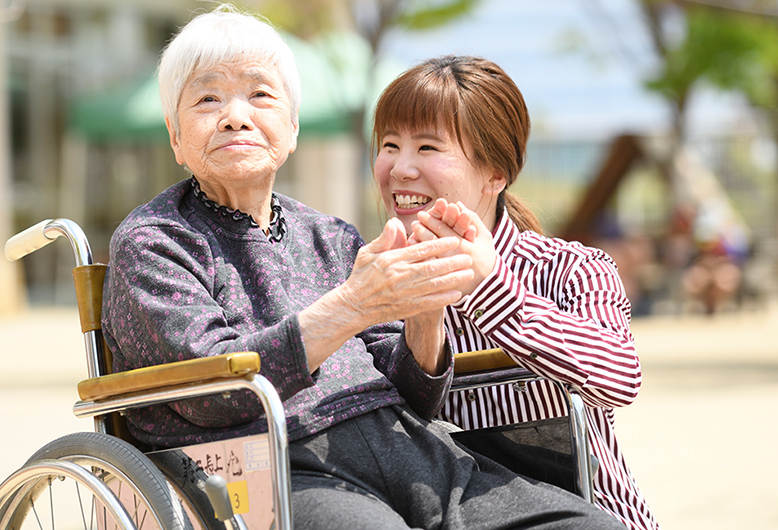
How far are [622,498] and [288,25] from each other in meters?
12.8

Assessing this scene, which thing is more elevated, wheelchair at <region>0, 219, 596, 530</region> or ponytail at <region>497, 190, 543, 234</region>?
ponytail at <region>497, 190, 543, 234</region>

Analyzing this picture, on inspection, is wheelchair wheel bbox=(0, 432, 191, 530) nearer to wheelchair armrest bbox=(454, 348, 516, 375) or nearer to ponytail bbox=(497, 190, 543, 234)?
wheelchair armrest bbox=(454, 348, 516, 375)

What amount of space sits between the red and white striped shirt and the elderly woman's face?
0.56 metres

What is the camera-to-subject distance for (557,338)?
197 centimetres

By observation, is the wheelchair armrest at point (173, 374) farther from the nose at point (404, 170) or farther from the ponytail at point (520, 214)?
the ponytail at point (520, 214)

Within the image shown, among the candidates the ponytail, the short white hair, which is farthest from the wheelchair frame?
the ponytail

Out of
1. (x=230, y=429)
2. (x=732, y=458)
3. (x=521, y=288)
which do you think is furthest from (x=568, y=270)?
(x=732, y=458)

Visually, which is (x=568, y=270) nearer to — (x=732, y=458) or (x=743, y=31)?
(x=732, y=458)

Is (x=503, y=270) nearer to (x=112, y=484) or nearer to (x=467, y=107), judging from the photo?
(x=467, y=107)

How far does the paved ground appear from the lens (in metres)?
4.46

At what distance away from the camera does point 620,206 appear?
1794 cm

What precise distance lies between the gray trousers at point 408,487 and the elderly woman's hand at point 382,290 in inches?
8.5

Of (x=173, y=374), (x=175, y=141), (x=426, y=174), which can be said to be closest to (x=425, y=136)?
(x=426, y=174)

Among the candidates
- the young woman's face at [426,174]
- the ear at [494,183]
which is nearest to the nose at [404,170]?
the young woman's face at [426,174]
